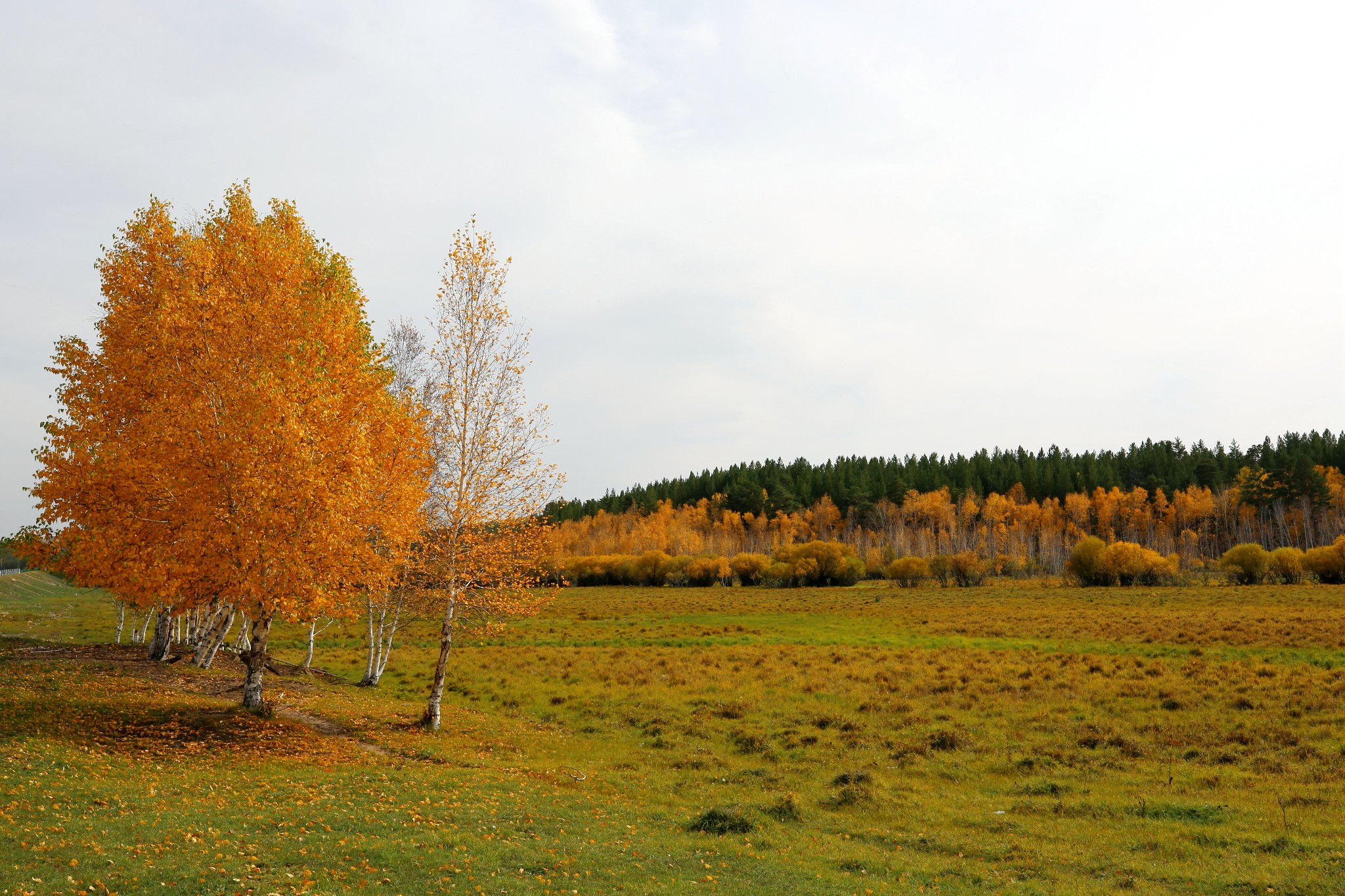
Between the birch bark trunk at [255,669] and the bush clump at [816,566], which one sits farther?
the bush clump at [816,566]

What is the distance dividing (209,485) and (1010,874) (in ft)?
69.6

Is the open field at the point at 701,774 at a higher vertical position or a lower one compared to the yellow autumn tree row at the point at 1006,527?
lower

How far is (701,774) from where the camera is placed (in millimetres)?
21547

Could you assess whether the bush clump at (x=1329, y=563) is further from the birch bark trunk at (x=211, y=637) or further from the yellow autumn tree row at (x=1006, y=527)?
the birch bark trunk at (x=211, y=637)

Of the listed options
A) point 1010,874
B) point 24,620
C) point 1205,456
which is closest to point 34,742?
point 1010,874

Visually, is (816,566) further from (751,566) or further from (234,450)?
(234,450)

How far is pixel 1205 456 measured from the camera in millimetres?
158250

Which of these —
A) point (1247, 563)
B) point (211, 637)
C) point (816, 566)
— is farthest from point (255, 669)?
point (1247, 563)

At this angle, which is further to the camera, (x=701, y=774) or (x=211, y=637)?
(x=211, y=637)

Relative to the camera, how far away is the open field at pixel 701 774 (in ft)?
39.6

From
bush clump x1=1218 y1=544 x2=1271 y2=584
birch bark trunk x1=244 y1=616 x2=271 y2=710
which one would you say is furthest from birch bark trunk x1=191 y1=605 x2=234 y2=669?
bush clump x1=1218 y1=544 x2=1271 y2=584

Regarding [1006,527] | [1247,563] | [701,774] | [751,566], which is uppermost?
[1006,527]

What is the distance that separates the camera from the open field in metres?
12.1

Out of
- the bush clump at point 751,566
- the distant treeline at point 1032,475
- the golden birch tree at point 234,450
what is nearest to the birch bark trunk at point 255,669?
the golden birch tree at point 234,450
